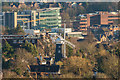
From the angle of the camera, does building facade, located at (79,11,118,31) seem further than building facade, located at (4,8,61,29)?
Yes

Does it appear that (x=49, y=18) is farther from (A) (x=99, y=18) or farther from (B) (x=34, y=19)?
(A) (x=99, y=18)

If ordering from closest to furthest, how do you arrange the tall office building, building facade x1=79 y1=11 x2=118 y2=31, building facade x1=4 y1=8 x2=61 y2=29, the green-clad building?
the tall office building < building facade x1=4 y1=8 x2=61 y2=29 < the green-clad building < building facade x1=79 y1=11 x2=118 y2=31

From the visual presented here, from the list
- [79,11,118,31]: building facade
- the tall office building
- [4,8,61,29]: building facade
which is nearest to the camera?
the tall office building

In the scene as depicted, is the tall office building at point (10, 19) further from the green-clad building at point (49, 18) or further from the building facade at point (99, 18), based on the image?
the building facade at point (99, 18)

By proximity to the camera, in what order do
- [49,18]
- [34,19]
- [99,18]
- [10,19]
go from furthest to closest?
[99,18]
[49,18]
[34,19]
[10,19]

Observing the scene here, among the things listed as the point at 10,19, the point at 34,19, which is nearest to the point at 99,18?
the point at 34,19

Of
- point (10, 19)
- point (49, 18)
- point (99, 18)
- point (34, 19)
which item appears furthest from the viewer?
point (99, 18)

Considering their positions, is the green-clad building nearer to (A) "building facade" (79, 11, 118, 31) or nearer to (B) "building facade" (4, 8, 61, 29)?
(B) "building facade" (4, 8, 61, 29)

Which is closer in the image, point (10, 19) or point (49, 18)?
point (10, 19)

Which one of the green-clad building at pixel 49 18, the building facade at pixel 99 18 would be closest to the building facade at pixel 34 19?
the green-clad building at pixel 49 18

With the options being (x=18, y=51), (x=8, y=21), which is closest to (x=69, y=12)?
(x=8, y=21)

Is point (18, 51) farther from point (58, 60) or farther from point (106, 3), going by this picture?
point (106, 3)

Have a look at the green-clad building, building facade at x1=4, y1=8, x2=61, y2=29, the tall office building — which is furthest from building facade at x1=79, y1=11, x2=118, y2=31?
the tall office building
